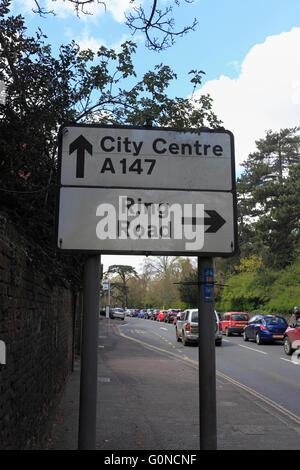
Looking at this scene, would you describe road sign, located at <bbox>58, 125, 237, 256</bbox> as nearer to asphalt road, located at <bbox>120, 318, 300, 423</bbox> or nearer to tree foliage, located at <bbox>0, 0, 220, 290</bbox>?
tree foliage, located at <bbox>0, 0, 220, 290</bbox>

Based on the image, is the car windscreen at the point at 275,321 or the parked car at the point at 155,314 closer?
the car windscreen at the point at 275,321

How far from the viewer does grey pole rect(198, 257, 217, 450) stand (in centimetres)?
219

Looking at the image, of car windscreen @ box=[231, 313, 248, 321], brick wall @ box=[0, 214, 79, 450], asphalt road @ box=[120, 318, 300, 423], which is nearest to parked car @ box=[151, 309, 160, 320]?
car windscreen @ box=[231, 313, 248, 321]

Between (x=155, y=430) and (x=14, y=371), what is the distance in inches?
133

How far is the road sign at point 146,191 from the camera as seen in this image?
2387 mm

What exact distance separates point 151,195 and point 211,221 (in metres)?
0.39

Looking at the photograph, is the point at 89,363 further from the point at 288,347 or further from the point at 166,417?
the point at 288,347

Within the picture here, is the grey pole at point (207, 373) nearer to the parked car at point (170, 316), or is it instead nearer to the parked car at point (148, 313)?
the parked car at point (170, 316)

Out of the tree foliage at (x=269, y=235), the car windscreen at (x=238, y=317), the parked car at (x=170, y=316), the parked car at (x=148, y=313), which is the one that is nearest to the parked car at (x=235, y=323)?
the car windscreen at (x=238, y=317)

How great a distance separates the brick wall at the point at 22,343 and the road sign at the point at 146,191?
1097 mm

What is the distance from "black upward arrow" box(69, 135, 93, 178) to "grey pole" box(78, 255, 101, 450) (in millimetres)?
543

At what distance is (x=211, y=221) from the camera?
2.47 m
